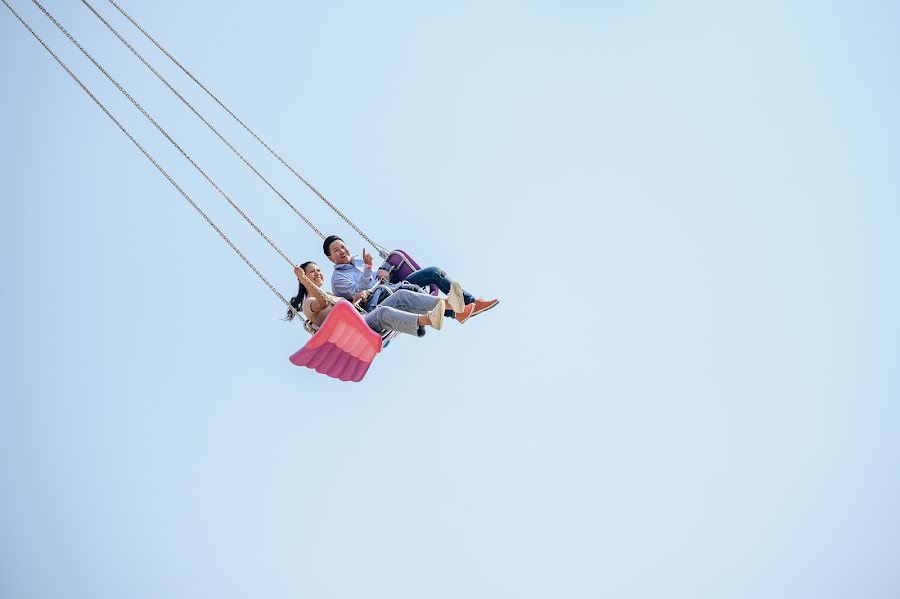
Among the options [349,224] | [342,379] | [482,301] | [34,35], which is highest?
[34,35]

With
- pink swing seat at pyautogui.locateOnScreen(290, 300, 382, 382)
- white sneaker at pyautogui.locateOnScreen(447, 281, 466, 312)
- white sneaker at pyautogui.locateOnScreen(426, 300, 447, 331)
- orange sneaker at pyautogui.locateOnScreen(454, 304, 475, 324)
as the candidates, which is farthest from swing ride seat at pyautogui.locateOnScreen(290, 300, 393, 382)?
orange sneaker at pyautogui.locateOnScreen(454, 304, 475, 324)

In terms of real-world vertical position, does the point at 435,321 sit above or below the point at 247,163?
below

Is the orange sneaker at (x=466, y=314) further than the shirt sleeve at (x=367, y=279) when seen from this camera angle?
No

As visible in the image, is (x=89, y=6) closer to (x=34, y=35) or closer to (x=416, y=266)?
(x=34, y=35)

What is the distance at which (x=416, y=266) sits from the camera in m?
11.3

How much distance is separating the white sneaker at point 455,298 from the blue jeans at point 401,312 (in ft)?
0.42

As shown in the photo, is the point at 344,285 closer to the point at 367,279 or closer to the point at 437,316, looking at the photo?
the point at 367,279

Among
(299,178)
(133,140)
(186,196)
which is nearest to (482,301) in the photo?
(299,178)

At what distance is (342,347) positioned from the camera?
10266 millimetres

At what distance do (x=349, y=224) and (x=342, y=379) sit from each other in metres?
1.80

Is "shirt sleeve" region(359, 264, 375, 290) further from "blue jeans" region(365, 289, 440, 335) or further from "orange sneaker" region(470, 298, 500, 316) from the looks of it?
"orange sneaker" region(470, 298, 500, 316)

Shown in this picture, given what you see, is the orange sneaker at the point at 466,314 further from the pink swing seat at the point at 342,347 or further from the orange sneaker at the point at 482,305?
the pink swing seat at the point at 342,347

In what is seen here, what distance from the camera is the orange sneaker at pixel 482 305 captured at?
11195 mm

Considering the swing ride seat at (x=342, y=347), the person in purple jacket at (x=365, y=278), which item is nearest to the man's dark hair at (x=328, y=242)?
the person in purple jacket at (x=365, y=278)
